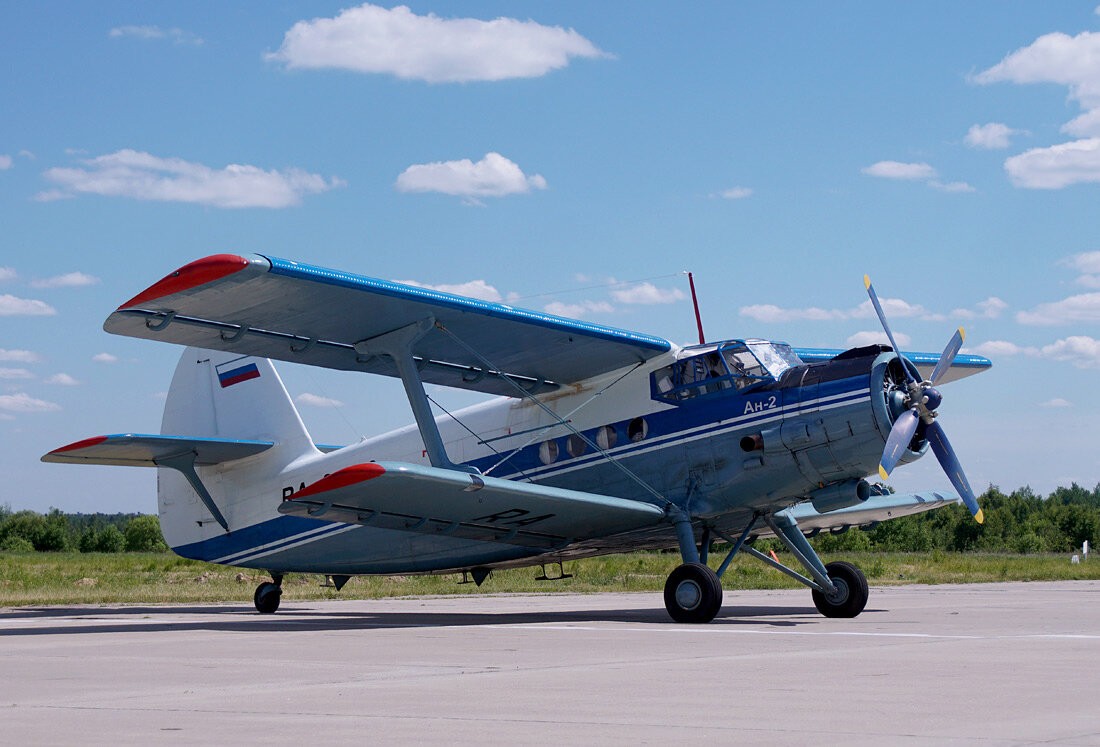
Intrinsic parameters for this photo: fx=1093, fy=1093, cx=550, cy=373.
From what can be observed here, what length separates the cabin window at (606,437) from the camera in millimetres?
15031

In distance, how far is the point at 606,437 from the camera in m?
15.1

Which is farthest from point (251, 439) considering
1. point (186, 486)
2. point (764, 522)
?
Result: point (764, 522)

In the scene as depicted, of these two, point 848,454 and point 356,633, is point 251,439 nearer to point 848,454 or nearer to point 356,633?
point 356,633

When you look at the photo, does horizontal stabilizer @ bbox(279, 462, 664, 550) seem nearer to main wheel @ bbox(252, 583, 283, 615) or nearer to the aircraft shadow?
the aircraft shadow

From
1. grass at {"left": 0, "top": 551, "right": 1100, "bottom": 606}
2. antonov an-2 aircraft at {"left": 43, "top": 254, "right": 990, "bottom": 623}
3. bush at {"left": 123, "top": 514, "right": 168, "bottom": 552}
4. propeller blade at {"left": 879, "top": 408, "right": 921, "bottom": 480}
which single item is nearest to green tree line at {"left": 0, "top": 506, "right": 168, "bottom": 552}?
bush at {"left": 123, "top": 514, "right": 168, "bottom": 552}

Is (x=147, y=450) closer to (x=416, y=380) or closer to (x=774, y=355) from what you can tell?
(x=416, y=380)

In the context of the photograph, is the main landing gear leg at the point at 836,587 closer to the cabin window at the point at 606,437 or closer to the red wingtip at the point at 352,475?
the cabin window at the point at 606,437

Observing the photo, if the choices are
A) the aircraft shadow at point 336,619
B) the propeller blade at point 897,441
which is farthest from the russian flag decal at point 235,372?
the propeller blade at point 897,441

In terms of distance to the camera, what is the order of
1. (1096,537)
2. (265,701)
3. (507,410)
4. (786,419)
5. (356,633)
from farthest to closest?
(1096,537)
(507,410)
(786,419)
(356,633)
(265,701)

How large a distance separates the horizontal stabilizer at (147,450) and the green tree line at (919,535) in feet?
150

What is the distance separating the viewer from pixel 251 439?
1909 cm

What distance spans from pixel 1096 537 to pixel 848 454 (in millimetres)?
76214

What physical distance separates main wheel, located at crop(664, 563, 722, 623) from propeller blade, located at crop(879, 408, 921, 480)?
7.74ft

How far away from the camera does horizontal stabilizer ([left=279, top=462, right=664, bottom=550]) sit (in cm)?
1266
